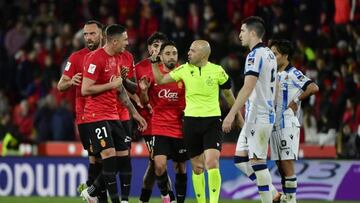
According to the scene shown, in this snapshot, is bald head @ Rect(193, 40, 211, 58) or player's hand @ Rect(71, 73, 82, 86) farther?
player's hand @ Rect(71, 73, 82, 86)

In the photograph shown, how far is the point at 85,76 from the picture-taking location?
13.8 m

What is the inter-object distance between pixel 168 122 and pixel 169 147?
1.11 ft

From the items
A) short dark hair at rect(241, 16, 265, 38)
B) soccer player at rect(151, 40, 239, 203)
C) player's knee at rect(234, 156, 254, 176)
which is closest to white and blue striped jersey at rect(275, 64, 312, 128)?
player's knee at rect(234, 156, 254, 176)

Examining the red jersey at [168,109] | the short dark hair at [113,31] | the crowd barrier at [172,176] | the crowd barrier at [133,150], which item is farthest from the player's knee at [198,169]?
the crowd barrier at [133,150]

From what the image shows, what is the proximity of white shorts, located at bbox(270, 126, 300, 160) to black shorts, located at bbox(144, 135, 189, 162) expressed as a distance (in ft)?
3.98

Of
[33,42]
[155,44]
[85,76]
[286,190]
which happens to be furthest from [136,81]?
[33,42]

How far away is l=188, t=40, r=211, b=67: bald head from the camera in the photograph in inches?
546

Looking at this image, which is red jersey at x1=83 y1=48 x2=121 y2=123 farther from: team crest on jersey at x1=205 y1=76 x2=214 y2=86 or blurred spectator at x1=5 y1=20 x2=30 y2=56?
blurred spectator at x1=5 y1=20 x2=30 y2=56

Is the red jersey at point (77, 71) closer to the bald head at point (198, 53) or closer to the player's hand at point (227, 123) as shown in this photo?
the bald head at point (198, 53)

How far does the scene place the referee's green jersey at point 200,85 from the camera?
1391 cm

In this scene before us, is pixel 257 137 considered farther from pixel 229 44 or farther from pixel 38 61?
pixel 38 61

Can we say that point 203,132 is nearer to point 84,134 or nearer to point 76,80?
point 84,134

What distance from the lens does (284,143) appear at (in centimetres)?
1434

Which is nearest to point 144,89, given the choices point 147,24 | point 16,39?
point 147,24
